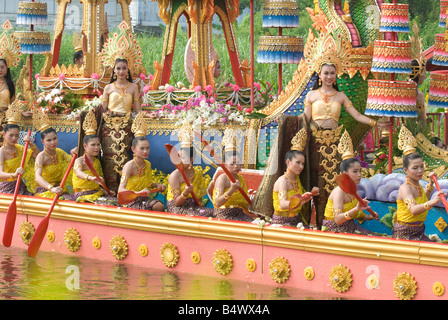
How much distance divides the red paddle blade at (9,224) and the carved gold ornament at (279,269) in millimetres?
2411

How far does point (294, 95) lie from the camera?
7.49m

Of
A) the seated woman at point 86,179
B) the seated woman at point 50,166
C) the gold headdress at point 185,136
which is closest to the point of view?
the gold headdress at point 185,136

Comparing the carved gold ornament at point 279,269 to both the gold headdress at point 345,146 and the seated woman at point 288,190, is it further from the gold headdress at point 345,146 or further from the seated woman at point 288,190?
the gold headdress at point 345,146

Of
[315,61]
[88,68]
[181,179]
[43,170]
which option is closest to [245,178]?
[181,179]

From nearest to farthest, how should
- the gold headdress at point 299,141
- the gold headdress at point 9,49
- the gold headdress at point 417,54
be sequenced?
1. the gold headdress at point 299,141
2. the gold headdress at point 417,54
3. the gold headdress at point 9,49

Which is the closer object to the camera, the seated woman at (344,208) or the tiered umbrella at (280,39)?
the seated woman at (344,208)

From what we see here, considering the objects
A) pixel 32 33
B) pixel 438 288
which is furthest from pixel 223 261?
pixel 32 33

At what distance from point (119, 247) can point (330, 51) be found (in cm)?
224

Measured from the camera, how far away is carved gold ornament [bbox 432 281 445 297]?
226 inches

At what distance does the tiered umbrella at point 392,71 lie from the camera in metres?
6.72

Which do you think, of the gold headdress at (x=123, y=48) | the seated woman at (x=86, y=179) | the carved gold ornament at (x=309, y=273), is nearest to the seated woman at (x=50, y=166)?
the seated woman at (x=86, y=179)

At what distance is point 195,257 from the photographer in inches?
276

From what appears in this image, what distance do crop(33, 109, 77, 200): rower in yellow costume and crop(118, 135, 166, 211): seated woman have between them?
669 mm

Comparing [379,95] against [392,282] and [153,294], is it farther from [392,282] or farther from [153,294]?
[153,294]
